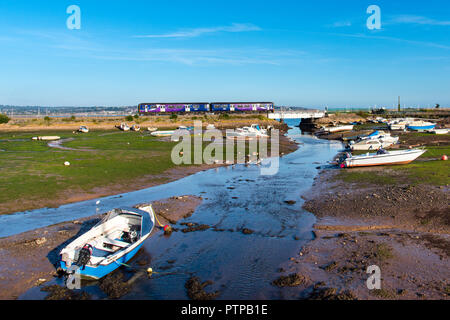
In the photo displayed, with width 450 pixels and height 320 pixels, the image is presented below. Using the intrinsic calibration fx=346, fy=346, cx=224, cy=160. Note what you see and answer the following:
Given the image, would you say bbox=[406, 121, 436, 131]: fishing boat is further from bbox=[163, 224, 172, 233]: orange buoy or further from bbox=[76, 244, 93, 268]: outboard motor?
bbox=[76, 244, 93, 268]: outboard motor

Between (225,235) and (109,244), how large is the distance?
5535 mm

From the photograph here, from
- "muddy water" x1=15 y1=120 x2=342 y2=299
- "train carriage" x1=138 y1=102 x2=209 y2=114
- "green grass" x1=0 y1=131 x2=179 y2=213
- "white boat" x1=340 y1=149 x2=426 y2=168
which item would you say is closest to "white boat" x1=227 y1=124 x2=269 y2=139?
"green grass" x1=0 y1=131 x2=179 y2=213

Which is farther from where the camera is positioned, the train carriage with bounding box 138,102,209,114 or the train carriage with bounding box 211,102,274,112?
the train carriage with bounding box 211,102,274,112

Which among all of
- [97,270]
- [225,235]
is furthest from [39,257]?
[225,235]

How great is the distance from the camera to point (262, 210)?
69.9 feet

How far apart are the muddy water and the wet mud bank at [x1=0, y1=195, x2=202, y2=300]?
538mm

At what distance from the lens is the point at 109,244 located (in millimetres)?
Result: 15109

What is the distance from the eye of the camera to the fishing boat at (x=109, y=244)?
12.6 metres

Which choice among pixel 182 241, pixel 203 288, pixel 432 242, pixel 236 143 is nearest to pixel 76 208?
pixel 182 241

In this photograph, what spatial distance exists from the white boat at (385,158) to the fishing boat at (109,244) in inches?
851

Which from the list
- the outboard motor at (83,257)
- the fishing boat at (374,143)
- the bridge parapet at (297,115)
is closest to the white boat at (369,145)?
the fishing boat at (374,143)

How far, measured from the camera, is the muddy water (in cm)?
1256

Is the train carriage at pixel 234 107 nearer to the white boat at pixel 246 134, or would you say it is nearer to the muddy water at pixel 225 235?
the white boat at pixel 246 134
